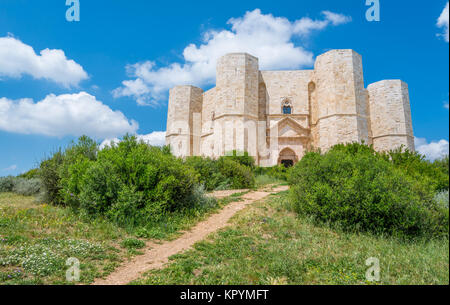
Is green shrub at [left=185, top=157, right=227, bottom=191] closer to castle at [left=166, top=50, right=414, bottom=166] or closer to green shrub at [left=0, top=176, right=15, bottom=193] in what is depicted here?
castle at [left=166, top=50, right=414, bottom=166]

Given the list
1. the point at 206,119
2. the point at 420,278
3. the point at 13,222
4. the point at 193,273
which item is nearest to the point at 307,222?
the point at 420,278

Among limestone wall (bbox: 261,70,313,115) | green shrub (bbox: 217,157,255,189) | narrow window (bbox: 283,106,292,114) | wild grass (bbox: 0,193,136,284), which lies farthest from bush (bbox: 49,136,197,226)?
narrow window (bbox: 283,106,292,114)

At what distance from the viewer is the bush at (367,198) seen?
423 cm

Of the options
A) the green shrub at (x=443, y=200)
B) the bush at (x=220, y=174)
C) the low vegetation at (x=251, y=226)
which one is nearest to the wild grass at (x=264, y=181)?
the bush at (x=220, y=174)

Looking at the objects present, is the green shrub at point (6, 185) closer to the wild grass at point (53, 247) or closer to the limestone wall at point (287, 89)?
the wild grass at point (53, 247)

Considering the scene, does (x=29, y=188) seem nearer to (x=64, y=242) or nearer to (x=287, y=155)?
(x=64, y=242)

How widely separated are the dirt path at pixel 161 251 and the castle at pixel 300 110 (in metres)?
Answer: 16.0

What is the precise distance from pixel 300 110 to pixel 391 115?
8.97 metres

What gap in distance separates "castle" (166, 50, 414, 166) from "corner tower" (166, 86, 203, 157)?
1.91 m

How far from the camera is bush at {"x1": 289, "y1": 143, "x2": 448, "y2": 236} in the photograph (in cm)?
423

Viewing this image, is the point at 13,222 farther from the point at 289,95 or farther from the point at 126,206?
the point at 289,95

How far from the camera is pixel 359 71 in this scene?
22.6 metres
